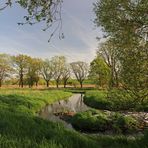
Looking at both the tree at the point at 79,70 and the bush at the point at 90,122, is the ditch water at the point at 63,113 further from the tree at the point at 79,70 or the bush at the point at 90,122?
the tree at the point at 79,70

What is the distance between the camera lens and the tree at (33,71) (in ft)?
372

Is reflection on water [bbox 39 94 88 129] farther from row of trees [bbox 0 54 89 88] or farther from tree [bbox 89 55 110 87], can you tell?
row of trees [bbox 0 54 89 88]

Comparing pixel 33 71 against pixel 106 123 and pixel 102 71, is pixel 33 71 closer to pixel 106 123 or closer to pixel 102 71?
pixel 106 123

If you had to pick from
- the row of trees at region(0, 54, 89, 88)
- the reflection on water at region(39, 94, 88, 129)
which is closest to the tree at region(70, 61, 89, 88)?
the row of trees at region(0, 54, 89, 88)

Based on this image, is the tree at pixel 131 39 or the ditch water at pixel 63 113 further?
the ditch water at pixel 63 113

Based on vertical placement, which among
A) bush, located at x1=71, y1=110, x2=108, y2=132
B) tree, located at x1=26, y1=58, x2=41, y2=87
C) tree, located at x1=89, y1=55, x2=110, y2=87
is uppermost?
tree, located at x1=26, y1=58, x2=41, y2=87

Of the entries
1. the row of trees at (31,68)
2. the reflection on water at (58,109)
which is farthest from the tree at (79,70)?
the reflection on water at (58,109)

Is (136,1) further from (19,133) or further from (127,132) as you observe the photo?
(127,132)

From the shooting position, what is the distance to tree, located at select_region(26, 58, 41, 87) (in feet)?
372

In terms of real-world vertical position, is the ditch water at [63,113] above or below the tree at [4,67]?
below

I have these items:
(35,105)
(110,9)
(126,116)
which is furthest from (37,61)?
(110,9)

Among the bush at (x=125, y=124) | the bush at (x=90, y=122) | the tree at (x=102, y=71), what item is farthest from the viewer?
the bush at (x=90, y=122)

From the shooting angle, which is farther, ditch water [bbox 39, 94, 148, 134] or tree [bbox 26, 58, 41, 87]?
tree [bbox 26, 58, 41, 87]

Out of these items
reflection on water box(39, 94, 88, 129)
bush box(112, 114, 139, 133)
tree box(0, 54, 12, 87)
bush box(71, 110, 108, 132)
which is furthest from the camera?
tree box(0, 54, 12, 87)
